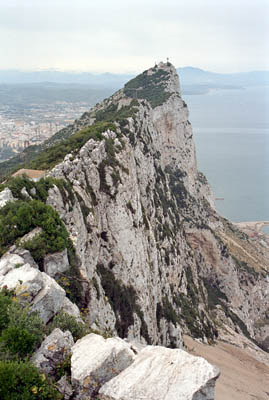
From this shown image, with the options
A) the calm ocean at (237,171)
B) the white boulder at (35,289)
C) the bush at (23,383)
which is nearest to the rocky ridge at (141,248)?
the white boulder at (35,289)

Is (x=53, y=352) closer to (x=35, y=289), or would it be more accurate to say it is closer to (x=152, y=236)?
(x=35, y=289)

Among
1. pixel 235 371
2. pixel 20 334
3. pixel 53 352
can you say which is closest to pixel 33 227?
pixel 20 334

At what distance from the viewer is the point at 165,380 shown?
6.07m

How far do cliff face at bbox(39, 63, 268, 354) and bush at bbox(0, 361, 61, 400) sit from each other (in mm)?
4986

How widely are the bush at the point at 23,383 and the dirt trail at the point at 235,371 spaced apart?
1847 centimetres

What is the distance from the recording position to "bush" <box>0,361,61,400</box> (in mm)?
5516

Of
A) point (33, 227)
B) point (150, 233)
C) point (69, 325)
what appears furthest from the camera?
point (150, 233)

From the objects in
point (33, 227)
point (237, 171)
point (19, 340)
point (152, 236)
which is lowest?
point (237, 171)

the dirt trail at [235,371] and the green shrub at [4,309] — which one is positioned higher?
the green shrub at [4,309]

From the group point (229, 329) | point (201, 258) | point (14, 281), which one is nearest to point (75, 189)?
point (14, 281)

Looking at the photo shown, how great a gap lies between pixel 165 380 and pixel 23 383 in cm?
255

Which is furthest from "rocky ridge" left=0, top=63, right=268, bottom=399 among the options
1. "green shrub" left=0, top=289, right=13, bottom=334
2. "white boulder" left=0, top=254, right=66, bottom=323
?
"green shrub" left=0, top=289, right=13, bottom=334

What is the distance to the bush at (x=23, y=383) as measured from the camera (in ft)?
18.1

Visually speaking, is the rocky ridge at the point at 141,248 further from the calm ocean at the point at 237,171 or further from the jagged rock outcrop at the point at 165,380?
the calm ocean at the point at 237,171
